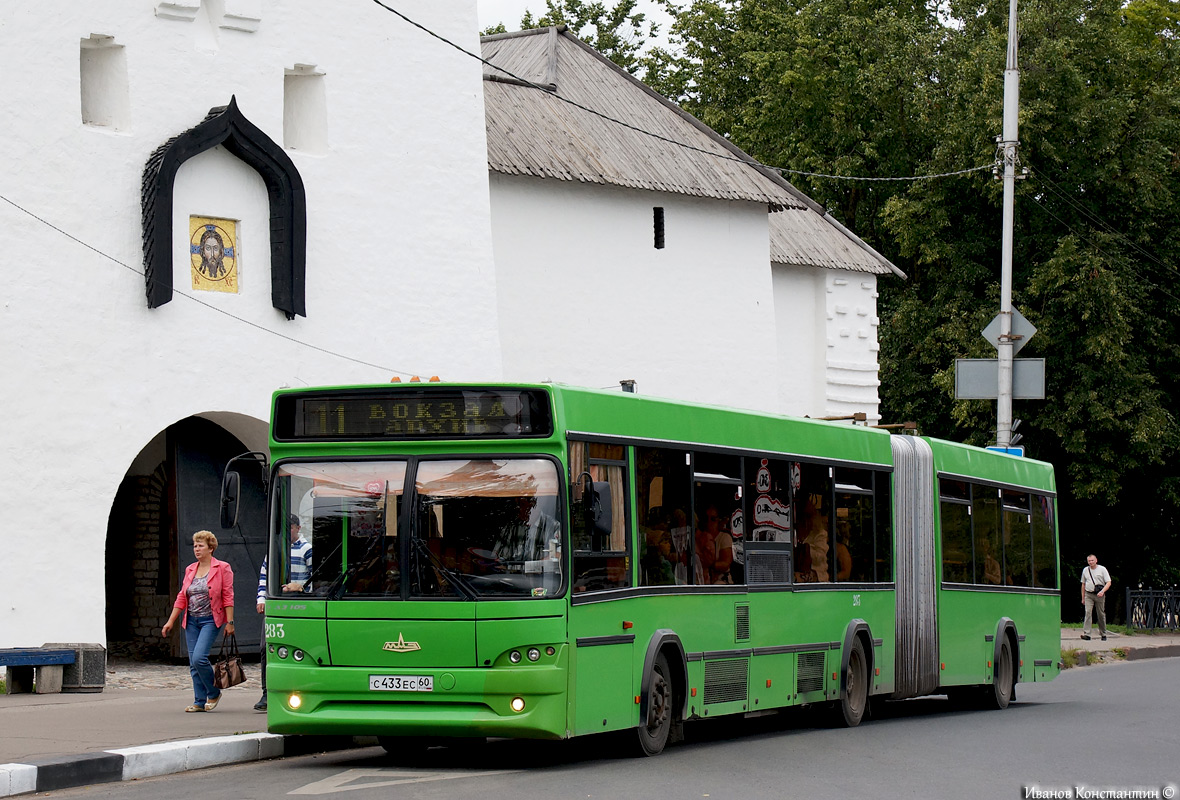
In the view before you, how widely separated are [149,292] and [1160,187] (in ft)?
91.1

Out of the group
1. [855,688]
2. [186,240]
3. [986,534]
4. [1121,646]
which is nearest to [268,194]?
[186,240]

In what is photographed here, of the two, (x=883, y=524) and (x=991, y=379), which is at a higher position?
(x=991, y=379)

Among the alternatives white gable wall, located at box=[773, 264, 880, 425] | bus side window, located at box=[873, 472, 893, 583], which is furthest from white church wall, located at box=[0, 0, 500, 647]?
white gable wall, located at box=[773, 264, 880, 425]

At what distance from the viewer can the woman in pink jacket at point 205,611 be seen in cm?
1523

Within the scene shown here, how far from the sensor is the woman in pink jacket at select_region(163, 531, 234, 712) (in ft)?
50.0

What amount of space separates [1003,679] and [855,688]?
155 inches

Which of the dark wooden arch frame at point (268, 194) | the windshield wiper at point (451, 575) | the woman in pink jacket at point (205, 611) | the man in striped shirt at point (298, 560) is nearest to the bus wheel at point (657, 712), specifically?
the windshield wiper at point (451, 575)

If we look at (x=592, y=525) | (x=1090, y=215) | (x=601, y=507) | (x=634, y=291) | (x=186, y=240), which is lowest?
(x=592, y=525)

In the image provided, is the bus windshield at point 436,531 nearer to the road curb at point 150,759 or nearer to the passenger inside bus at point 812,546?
the road curb at point 150,759

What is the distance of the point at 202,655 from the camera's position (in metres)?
15.2

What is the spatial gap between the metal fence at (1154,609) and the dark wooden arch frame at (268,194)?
24728 millimetres

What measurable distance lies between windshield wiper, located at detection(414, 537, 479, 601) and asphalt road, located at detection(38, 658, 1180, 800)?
1.20 meters

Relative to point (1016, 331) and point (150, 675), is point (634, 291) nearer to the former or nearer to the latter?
point (1016, 331)

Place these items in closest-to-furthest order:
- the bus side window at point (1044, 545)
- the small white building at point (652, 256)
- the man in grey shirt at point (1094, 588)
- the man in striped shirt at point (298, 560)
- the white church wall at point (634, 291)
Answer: the man in striped shirt at point (298, 560) → the bus side window at point (1044, 545) → the white church wall at point (634, 291) → the small white building at point (652, 256) → the man in grey shirt at point (1094, 588)
